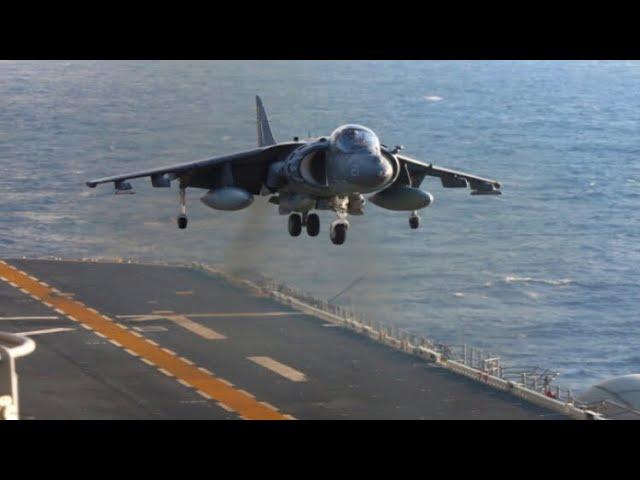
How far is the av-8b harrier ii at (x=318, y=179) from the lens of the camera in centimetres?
6047

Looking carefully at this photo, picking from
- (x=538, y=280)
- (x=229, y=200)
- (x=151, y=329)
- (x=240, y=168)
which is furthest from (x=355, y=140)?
(x=538, y=280)

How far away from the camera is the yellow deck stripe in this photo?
8725cm

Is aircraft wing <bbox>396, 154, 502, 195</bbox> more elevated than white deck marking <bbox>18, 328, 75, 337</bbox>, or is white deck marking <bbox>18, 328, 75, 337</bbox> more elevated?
aircraft wing <bbox>396, 154, 502, 195</bbox>

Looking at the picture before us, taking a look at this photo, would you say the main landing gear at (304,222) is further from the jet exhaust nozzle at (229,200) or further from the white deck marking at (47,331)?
the white deck marking at (47,331)

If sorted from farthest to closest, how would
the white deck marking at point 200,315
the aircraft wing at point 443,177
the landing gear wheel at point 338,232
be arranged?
1. the white deck marking at point 200,315
2. the aircraft wing at point 443,177
3. the landing gear wheel at point 338,232

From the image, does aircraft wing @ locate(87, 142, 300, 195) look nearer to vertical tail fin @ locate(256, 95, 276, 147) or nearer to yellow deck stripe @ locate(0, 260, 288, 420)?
vertical tail fin @ locate(256, 95, 276, 147)

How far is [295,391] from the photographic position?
91.3 meters

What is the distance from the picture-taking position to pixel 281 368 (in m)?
97.4

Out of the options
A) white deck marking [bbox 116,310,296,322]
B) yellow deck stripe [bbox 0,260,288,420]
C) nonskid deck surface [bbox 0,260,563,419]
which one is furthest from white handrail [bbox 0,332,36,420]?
white deck marking [bbox 116,310,296,322]

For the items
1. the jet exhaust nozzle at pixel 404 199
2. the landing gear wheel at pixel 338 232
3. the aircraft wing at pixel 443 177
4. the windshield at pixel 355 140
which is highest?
the windshield at pixel 355 140

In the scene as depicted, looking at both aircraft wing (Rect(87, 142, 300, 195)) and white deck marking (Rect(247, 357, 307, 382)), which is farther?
white deck marking (Rect(247, 357, 307, 382))

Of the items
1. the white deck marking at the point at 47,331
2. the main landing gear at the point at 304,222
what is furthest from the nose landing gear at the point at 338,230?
the white deck marking at the point at 47,331

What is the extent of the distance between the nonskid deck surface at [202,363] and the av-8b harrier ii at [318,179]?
69.4 feet

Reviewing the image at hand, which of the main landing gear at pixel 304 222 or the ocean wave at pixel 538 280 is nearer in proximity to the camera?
the main landing gear at pixel 304 222
